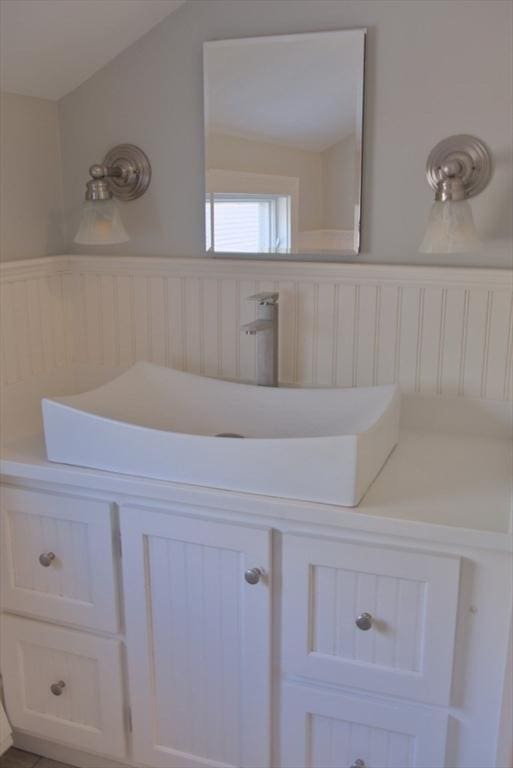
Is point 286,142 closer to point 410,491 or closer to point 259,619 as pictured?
point 410,491

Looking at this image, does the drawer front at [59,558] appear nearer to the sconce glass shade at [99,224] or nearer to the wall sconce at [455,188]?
the sconce glass shade at [99,224]

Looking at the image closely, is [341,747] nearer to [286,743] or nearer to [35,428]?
[286,743]

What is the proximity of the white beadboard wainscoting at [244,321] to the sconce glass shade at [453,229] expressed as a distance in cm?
14

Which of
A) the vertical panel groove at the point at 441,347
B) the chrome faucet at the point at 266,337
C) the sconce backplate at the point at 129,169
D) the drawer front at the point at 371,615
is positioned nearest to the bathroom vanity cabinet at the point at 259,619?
the drawer front at the point at 371,615

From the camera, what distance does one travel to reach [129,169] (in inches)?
75.5

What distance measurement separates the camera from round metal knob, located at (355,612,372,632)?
1.35 m

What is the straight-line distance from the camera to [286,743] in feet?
4.93

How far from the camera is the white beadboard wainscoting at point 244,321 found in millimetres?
1694

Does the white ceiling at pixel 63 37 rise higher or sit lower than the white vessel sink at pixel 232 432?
higher

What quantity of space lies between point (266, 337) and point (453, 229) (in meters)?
0.50

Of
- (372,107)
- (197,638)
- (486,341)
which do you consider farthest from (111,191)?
(197,638)

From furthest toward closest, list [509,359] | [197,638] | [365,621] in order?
[509,359]
[197,638]
[365,621]

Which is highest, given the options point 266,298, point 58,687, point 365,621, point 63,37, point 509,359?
point 63,37

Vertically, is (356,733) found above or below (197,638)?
below
